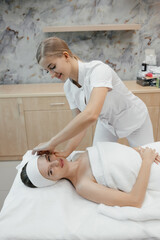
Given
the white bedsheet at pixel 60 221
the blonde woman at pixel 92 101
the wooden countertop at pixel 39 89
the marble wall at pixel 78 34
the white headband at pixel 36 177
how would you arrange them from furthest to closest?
the marble wall at pixel 78 34 → the wooden countertop at pixel 39 89 → the white headband at pixel 36 177 → the blonde woman at pixel 92 101 → the white bedsheet at pixel 60 221

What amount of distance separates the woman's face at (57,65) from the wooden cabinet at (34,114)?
127cm

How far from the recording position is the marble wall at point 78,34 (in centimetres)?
280

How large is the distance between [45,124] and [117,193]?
1662 millimetres

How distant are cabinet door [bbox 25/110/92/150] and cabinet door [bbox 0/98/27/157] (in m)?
0.08

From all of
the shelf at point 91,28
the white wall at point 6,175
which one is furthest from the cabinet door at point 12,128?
the shelf at point 91,28

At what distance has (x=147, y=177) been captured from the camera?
132cm

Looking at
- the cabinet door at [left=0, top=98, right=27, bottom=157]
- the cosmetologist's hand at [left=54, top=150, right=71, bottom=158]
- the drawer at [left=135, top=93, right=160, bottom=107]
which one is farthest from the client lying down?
the cabinet door at [left=0, top=98, right=27, bottom=157]

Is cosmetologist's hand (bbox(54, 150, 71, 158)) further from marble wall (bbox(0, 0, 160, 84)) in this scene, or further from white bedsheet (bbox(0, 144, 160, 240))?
marble wall (bbox(0, 0, 160, 84))

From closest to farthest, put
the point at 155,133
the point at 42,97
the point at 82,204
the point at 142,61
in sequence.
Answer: the point at 82,204 → the point at 42,97 → the point at 155,133 → the point at 142,61

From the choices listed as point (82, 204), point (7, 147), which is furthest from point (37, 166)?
point (7, 147)

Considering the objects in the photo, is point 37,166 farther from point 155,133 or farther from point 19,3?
point 19,3

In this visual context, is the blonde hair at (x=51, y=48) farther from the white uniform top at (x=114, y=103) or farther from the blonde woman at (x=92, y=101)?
the white uniform top at (x=114, y=103)

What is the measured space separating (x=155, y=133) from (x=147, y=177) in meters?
1.60

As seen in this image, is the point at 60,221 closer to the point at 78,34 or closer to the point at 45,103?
the point at 45,103
